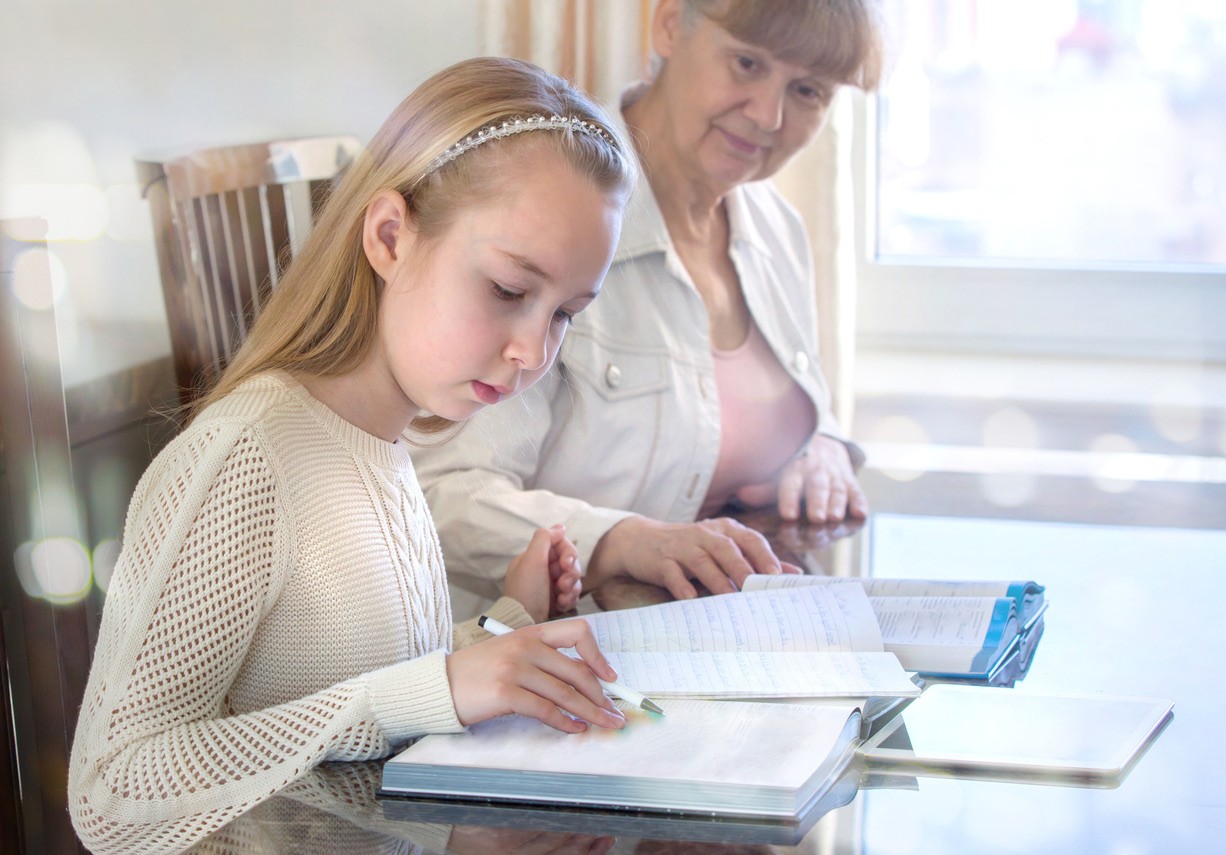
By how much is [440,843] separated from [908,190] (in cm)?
211

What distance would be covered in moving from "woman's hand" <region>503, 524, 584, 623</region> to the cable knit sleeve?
0.32 meters

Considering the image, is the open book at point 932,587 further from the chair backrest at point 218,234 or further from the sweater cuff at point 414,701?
the chair backrest at point 218,234

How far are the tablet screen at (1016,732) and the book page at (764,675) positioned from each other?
0.03m

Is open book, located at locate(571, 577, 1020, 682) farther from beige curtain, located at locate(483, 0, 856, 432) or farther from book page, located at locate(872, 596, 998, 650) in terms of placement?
beige curtain, located at locate(483, 0, 856, 432)

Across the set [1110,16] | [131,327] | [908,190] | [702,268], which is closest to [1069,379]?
[908,190]

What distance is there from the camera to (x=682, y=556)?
125cm

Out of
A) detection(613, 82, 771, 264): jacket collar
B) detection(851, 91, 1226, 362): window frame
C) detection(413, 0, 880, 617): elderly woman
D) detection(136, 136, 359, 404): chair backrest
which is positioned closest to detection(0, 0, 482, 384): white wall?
detection(136, 136, 359, 404): chair backrest

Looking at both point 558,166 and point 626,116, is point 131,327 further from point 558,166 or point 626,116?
point 558,166

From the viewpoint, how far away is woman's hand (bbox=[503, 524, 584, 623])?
115 centimetres

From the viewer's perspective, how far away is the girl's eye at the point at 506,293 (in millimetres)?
927

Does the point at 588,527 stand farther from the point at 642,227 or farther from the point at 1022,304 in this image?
the point at 1022,304

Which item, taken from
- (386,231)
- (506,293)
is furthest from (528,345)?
(386,231)

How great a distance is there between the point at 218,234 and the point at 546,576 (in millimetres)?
748

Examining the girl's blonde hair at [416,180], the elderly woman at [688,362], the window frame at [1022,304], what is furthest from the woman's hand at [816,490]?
the window frame at [1022,304]
